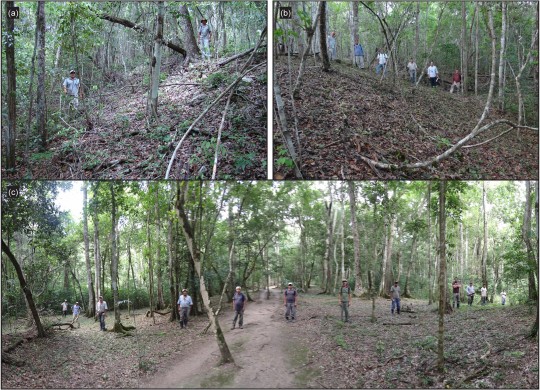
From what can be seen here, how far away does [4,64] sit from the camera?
4262 mm

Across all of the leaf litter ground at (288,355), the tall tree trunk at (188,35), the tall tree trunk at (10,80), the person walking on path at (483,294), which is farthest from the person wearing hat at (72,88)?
the person walking on path at (483,294)

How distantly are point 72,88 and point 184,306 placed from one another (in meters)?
3.02

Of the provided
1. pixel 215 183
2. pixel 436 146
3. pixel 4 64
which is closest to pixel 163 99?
pixel 215 183

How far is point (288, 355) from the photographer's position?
5082 mm

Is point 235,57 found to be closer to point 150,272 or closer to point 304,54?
point 304,54

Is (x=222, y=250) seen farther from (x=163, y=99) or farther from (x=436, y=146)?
(x=436, y=146)

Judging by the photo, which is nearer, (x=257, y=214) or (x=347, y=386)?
(x=347, y=386)

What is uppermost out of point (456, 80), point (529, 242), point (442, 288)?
point (456, 80)

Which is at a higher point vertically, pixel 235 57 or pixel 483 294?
pixel 235 57

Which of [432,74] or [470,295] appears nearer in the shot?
[432,74]

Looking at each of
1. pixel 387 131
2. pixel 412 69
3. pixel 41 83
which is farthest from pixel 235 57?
pixel 41 83

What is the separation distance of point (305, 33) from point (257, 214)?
7.69 ft

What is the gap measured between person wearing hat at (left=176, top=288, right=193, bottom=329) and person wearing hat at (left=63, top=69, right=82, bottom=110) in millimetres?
2694

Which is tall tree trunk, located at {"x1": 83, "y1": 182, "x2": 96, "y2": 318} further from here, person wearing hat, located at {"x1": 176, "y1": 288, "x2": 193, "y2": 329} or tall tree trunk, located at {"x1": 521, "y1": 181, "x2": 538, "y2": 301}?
tall tree trunk, located at {"x1": 521, "y1": 181, "x2": 538, "y2": 301}
